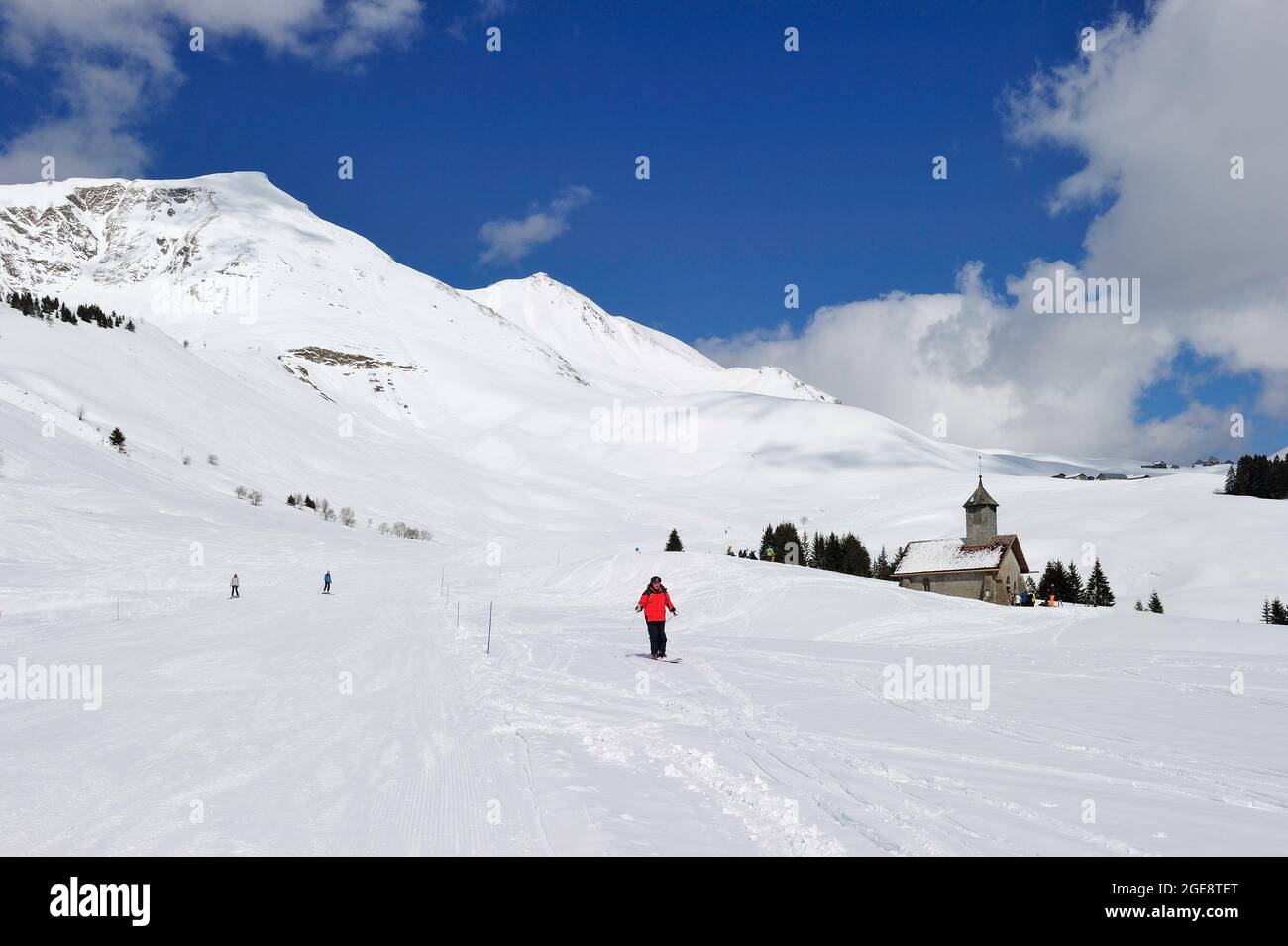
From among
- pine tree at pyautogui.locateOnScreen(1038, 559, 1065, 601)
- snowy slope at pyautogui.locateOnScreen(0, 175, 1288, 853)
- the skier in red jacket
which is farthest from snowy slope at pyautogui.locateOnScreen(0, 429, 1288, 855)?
pine tree at pyautogui.locateOnScreen(1038, 559, 1065, 601)

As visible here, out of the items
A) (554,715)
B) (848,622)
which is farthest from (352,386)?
(554,715)

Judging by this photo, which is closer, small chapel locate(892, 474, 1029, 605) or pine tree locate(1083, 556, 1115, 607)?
small chapel locate(892, 474, 1029, 605)

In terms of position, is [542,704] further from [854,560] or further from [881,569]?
[881,569]

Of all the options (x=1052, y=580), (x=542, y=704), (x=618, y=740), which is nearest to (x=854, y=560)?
(x=1052, y=580)

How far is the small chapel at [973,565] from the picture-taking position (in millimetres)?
62469

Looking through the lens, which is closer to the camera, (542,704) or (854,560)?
(542,704)

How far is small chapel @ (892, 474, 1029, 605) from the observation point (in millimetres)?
62469

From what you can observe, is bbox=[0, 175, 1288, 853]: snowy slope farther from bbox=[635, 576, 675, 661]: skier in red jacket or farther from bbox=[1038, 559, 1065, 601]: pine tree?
bbox=[1038, 559, 1065, 601]: pine tree

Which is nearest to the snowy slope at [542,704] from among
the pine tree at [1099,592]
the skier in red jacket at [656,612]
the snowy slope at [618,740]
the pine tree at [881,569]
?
the snowy slope at [618,740]

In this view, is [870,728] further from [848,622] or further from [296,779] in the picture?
[848,622]

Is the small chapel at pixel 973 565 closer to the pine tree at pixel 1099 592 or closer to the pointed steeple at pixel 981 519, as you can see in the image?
the pointed steeple at pixel 981 519

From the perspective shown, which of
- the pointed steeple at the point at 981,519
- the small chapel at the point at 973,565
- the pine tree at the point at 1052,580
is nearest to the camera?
the small chapel at the point at 973,565

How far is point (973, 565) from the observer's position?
63281mm
